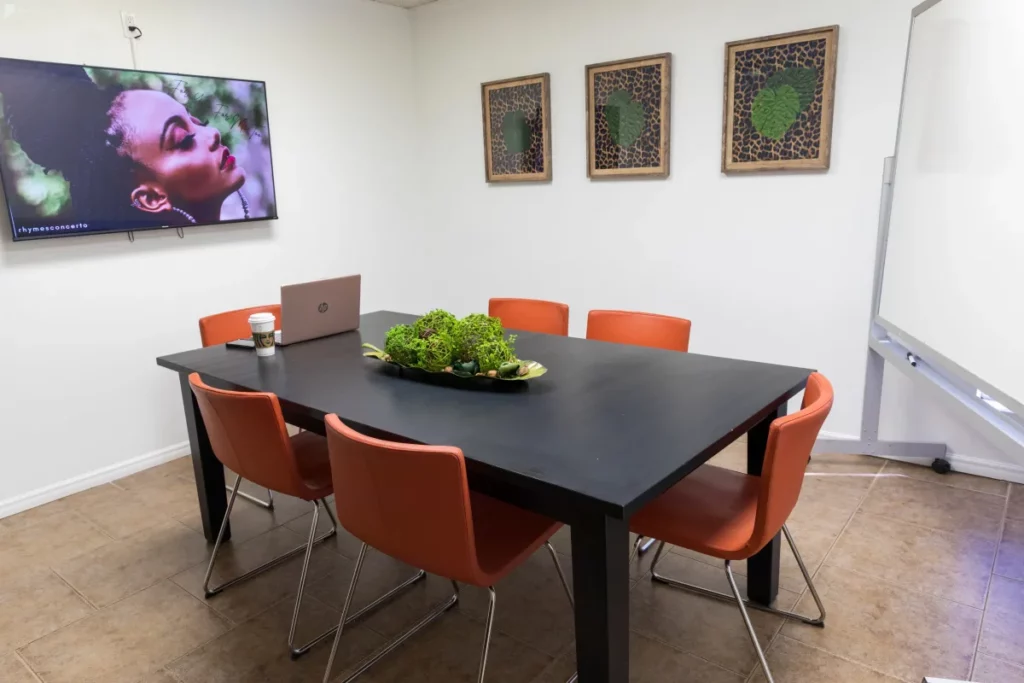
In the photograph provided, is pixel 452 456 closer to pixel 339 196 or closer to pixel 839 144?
pixel 839 144

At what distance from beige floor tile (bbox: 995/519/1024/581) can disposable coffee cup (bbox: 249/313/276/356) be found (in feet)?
8.78

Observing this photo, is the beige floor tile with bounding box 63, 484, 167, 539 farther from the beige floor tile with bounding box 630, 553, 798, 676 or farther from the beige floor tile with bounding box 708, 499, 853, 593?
the beige floor tile with bounding box 708, 499, 853, 593

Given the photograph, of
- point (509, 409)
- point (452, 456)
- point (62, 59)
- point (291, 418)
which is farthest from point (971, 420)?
point (62, 59)

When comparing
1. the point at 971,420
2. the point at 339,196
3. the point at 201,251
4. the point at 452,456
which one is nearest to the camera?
the point at 452,456

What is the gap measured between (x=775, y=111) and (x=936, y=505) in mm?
1884

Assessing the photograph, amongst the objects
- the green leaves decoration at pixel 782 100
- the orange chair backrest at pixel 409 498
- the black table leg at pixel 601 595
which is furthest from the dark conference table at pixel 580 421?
the green leaves decoration at pixel 782 100

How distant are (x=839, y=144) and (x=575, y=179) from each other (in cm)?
143

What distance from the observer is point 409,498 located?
153 cm

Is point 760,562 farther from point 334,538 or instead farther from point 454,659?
point 334,538

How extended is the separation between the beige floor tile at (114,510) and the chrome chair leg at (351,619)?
131cm

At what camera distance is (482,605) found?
2316 millimetres

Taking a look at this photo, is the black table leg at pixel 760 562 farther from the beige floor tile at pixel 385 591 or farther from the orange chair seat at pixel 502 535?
the beige floor tile at pixel 385 591

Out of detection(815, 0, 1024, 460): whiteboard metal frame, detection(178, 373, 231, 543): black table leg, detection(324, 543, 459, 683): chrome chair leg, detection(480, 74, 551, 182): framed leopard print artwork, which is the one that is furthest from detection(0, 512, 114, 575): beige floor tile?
detection(815, 0, 1024, 460): whiteboard metal frame

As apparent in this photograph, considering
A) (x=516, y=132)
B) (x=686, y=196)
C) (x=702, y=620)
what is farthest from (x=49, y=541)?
(x=686, y=196)
